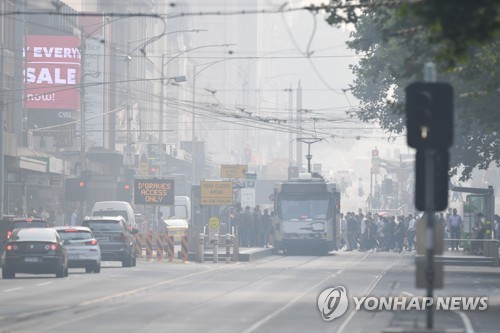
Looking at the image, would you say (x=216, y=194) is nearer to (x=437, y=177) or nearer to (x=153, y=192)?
(x=153, y=192)

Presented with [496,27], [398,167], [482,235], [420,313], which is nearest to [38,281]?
[420,313]

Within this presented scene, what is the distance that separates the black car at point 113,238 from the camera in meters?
46.2

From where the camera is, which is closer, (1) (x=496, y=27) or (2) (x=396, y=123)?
(1) (x=496, y=27)

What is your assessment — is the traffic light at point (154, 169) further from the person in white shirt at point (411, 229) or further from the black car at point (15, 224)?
the black car at point (15, 224)

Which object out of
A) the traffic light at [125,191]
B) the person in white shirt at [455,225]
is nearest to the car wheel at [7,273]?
the person in white shirt at [455,225]

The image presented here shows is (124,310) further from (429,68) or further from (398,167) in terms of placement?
(398,167)

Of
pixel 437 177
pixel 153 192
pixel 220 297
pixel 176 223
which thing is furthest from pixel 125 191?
pixel 437 177

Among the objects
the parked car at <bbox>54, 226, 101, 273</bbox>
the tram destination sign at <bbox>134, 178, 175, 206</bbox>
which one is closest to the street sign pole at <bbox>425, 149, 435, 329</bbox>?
the parked car at <bbox>54, 226, 101, 273</bbox>

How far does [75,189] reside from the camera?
58312 mm

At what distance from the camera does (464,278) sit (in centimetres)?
3938

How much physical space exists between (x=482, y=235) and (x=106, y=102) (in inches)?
2021

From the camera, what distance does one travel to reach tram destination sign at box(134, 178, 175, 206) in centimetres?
6066

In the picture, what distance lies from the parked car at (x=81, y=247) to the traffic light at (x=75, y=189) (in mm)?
15719

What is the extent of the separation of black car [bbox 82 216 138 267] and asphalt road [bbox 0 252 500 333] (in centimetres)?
66
